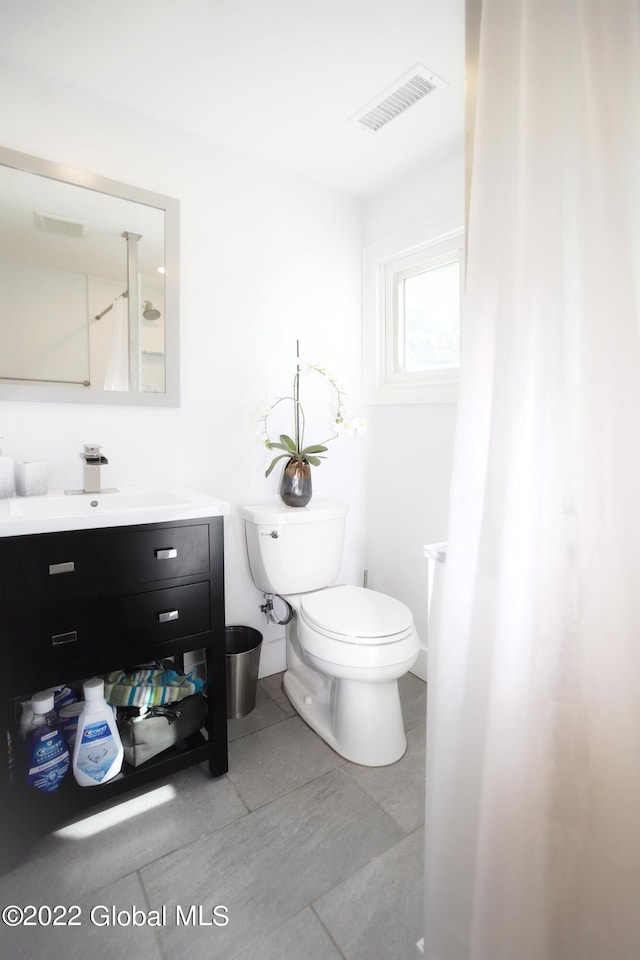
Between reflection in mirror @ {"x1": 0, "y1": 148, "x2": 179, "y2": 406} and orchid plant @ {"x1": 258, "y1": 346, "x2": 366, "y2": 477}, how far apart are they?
41 centimetres

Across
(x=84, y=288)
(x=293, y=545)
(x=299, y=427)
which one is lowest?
(x=293, y=545)

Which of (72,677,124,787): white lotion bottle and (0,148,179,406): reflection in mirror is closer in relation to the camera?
(72,677,124,787): white lotion bottle

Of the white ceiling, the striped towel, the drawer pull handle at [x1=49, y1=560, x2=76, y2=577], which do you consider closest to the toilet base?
the striped towel

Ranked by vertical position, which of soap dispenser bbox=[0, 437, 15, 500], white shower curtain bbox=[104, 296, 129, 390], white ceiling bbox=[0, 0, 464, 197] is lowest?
soap dispenser bbox=[0, 437, 15, 500]

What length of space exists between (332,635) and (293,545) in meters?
0.44

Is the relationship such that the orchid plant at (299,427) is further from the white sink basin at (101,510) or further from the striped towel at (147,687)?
the striped towel at (147,687)

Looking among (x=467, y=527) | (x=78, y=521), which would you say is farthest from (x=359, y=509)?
(x=467, y=527)

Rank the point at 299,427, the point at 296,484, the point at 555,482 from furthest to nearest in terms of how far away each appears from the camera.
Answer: the point at 299,427, the point at 296,484, the point at 555,482

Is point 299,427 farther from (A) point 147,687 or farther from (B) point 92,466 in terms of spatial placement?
(A) point 147,687

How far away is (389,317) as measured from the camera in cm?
235

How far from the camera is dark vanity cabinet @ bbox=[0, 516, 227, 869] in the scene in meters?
1.16

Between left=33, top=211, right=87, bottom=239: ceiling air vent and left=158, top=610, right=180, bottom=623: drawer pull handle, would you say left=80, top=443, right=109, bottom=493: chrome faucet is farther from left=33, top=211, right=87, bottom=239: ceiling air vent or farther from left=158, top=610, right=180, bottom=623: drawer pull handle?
left=33, top=211, right=87, bottom=239: ceiling air vent

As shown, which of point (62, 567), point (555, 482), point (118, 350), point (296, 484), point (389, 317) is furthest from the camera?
point (389, 317)

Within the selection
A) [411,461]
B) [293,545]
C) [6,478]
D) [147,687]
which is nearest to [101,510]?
[6,478]
